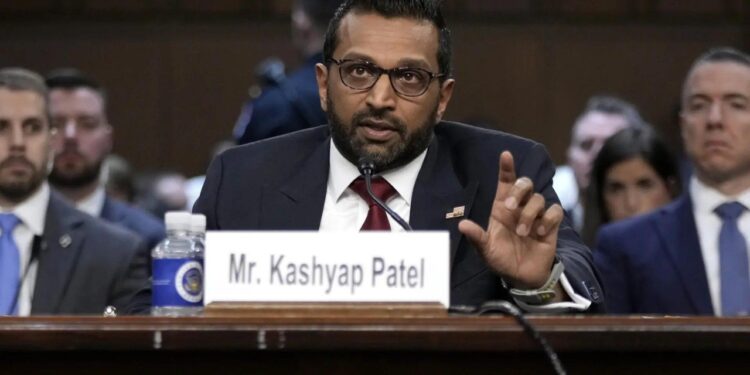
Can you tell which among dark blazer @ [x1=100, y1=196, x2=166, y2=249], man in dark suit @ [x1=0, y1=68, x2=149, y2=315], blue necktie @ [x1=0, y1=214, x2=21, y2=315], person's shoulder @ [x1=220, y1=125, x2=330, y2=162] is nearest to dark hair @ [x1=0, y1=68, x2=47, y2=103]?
man in dark suit @ [x1=0, y1=68, x2=149, y2=315]

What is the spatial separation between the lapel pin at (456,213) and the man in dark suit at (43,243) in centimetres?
156

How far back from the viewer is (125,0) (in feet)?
30.3

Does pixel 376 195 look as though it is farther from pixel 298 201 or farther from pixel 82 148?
pixel 82 148

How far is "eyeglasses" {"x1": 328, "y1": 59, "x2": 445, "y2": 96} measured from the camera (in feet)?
10.3

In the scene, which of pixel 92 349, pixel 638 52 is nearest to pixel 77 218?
pixel 92 349

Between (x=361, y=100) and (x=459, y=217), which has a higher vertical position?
(x=361, y=100)

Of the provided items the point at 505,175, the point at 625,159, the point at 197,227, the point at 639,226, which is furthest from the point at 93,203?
the point at 505,175

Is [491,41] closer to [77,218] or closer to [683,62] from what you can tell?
[683,62]

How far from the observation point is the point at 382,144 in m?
3.15

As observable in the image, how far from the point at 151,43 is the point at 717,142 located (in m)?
5.27

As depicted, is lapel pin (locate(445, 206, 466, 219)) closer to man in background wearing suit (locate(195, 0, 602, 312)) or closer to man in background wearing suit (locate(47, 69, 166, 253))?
man in background wearing suit (locate(195, 0, 602, 312))

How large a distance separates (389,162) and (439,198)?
0.13 metres

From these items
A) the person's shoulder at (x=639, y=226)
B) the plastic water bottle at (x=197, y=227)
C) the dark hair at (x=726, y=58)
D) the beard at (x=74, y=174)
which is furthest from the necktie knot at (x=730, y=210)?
the beard at (x=74, y=174)

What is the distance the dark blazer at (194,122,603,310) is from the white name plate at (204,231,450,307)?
0.81 metres
